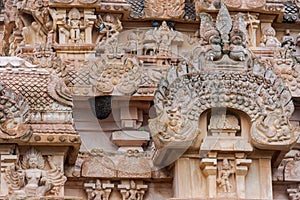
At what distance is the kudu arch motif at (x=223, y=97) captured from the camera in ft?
57.5

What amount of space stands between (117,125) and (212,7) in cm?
345

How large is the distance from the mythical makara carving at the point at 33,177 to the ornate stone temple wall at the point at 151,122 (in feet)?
0.04

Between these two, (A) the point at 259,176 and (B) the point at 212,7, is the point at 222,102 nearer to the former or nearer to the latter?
(A) the point at 259,176

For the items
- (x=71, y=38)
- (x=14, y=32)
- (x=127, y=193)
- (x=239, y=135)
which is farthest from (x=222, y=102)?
(x=14, y=32)

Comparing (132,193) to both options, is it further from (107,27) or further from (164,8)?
(164,8)

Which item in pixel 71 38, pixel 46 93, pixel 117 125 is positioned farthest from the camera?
pixel 71 38

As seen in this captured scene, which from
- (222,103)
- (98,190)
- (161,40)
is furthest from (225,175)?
(161,40)

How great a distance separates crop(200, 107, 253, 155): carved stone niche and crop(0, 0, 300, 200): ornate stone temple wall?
0.01 meters

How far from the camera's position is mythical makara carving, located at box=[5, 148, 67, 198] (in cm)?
1653

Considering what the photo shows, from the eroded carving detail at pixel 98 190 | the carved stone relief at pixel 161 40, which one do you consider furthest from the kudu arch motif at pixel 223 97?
the carved stone relief at pixel 161 40

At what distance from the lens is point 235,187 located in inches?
695

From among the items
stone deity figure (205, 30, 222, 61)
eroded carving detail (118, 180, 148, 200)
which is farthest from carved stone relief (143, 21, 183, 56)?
eroded carving detail (118, 180, 148, 200)

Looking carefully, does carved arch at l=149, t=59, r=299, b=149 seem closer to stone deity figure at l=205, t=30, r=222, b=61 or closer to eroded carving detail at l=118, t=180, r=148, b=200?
stone deity figure at l=205, t=30, r=222, b=61

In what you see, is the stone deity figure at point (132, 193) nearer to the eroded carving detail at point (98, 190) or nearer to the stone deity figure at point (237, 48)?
the eroded carving detail at point (98, 190)
